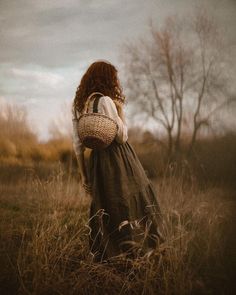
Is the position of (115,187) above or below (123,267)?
above

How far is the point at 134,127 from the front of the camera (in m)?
5.74

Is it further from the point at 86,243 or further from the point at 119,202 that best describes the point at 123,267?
Answer: the point at 86,243

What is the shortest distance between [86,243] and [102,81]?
1162mm

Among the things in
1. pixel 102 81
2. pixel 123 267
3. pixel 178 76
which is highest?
pixel 178 76

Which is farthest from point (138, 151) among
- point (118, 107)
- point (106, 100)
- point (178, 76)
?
point (106, 100)

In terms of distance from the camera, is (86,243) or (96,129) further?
(86,243)

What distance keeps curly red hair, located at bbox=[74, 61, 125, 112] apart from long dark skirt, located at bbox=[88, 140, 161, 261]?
1.00 feet

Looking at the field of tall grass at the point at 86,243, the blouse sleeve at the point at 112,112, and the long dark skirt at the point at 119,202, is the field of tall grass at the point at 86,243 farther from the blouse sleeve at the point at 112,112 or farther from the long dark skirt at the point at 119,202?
the blouse sleeve at the point at 112,112

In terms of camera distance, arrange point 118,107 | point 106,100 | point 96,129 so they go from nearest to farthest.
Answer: point 96,129, point 106,100, point 118,107

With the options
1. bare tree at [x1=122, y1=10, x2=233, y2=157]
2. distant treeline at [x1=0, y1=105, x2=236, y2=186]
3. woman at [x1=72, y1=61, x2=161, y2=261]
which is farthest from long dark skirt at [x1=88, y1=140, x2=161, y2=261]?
bare tree at [x1=122, y1=10, x2=233, y2=157]

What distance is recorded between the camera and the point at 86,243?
8.01 feet

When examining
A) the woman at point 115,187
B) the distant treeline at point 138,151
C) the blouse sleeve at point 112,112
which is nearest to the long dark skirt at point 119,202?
the woman at point 115,187

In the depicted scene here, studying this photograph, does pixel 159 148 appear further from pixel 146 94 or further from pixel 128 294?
pixel 128 294

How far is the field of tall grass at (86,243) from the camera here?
1.90m
